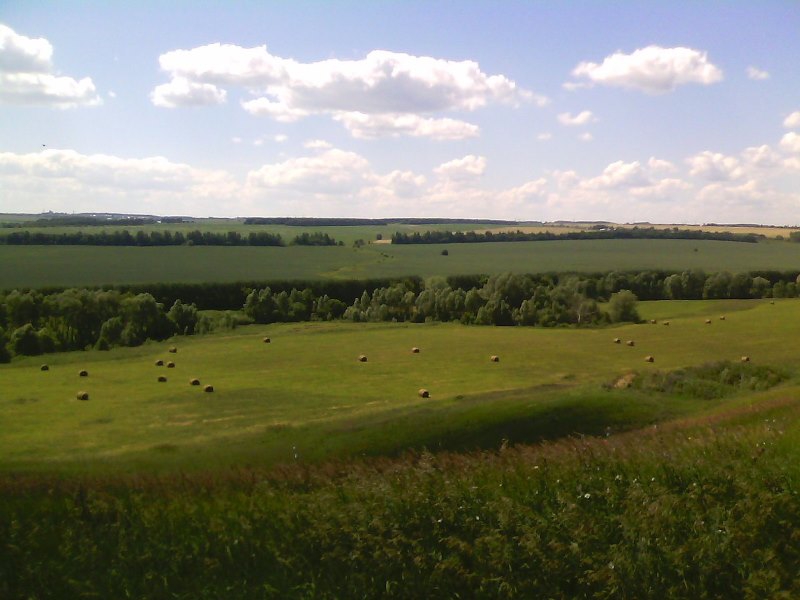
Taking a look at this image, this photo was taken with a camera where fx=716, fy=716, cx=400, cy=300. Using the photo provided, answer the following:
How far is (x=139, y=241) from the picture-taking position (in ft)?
454

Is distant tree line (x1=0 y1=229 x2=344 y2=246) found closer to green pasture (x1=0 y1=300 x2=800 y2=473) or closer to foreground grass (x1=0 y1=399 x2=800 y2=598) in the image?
green pasture (x1=0 y1=300 x2=800 y2=473)

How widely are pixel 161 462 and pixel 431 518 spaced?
1636 centimetres

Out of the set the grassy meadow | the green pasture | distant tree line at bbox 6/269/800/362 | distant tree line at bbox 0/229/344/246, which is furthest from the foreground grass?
distant tree line at bbox 0/229/344/246

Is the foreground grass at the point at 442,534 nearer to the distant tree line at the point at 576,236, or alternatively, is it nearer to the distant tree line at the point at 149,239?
the distant tree line at the point at 149,239

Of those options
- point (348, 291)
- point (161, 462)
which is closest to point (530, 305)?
point (348, 291)

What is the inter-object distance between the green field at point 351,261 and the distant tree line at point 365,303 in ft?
18.8

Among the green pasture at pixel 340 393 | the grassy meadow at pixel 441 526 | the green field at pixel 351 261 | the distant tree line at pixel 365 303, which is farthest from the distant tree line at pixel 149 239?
the grassy meadow at pixel 441 526

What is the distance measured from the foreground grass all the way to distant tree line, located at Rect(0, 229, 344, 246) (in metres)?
123

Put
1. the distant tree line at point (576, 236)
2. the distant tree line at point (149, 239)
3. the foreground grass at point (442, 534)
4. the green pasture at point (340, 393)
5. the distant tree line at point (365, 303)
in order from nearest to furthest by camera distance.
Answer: the foreground grass at point (442, 534) < the green pasture at point (340, 393) < the distant tree line at point (365, 303) < the distant tree line at point (149, 239) < the distant tree line at point (576, 236)

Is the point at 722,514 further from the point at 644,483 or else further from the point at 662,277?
the point at 662,277

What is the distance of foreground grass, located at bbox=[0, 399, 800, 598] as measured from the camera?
7.27m

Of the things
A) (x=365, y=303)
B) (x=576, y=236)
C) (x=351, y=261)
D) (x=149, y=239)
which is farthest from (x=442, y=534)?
(x=576, y=236)

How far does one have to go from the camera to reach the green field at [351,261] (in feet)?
322

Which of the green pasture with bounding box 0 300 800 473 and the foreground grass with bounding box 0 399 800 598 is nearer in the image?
the foreground grass with bounding box 0 399 800 598
